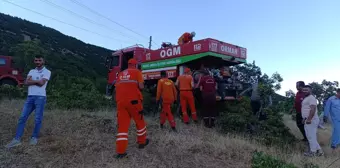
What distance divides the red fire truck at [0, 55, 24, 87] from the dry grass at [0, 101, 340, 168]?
317 inches

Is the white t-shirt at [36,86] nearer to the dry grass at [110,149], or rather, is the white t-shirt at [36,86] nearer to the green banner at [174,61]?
the dry grass at [110,149]

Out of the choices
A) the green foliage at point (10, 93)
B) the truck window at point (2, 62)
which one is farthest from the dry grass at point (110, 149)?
the truck window at point (2, 62)

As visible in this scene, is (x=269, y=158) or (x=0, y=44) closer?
(x=269, y=158)

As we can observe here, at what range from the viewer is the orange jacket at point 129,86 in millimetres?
5180

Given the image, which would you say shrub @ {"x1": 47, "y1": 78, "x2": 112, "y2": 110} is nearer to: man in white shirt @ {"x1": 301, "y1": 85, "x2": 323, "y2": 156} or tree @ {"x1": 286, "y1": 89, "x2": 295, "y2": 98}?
man in white shirt @ {"x1": 301, "y1": 85, "x2": 323, "y2": 156}

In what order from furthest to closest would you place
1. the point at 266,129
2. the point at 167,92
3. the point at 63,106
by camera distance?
the point at 63,106, the point at 266,129, the point at 167,92

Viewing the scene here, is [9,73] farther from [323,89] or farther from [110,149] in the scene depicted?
[323,89]

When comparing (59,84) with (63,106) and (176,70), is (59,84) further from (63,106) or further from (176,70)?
(176,70)

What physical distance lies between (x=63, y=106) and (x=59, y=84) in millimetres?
3031

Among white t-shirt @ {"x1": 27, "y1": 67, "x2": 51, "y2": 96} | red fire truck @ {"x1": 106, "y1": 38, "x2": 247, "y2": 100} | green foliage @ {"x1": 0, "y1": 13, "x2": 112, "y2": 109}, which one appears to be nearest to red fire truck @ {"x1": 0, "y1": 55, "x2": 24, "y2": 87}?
green foliage @ {"x1": 0, "y1": 13, "x2": 112, "y2": 109}

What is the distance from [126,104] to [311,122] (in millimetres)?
4267

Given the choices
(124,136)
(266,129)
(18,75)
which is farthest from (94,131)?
(18,75)

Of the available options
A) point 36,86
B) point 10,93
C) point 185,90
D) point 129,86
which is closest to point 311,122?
point 185,90

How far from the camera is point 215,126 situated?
8328 millimetres
